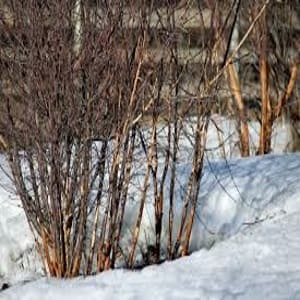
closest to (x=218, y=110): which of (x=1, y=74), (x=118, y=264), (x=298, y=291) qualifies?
(x=118, y=264)

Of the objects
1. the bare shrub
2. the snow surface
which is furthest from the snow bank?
the bare shrub

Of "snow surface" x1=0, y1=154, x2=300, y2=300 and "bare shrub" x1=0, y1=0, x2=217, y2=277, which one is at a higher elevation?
"bare shrub" x1=0, y1=0, x2=217, y2=277

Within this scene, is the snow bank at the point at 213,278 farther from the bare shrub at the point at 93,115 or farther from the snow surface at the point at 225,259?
the bare shrub at the point at 93,115

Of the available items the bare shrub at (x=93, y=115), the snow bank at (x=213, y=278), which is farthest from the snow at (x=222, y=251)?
the bare shrub at (x=93, y=115)

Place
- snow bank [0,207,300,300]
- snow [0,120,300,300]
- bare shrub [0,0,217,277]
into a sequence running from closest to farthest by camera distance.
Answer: snow bank [0,207,300,300] < snow [0,120,300,300] < bare shrub [0,0,217,277]

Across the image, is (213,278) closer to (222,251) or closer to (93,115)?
(222,251)

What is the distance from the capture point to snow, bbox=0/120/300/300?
546 cm

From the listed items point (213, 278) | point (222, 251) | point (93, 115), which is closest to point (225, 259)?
point (222, 251)

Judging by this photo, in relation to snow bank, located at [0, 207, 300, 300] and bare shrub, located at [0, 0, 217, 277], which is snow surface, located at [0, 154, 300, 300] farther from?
bare shrub, located at [0, 0, 217, 277]

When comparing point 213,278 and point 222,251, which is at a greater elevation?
point 222,251

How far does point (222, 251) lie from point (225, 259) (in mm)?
152

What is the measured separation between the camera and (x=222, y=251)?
19.8 feet

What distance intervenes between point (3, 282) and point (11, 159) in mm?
1112

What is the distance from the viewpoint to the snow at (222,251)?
5.46 m
